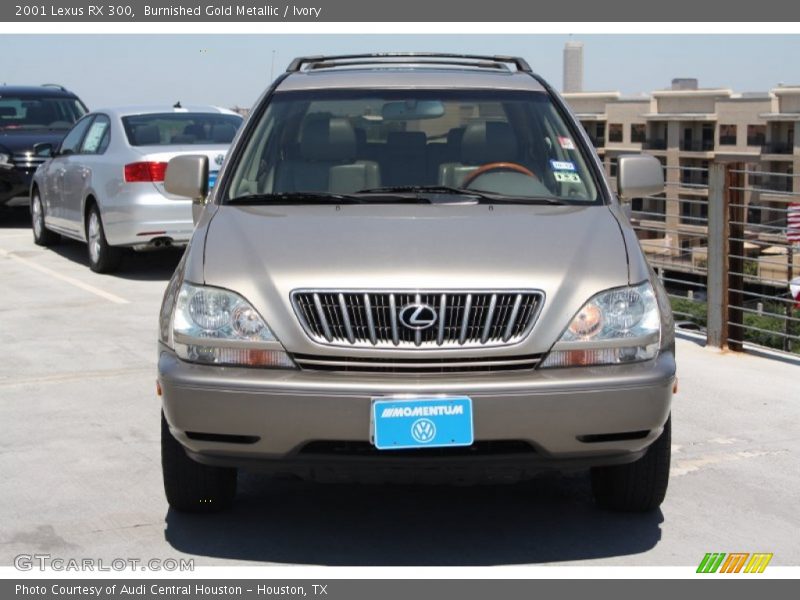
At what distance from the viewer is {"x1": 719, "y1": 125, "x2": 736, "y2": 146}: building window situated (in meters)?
Result: 81.6

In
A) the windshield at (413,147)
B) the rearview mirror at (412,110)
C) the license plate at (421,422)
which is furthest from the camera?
the rearview mirror at (412,110)

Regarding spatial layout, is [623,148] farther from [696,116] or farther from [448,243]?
[448,243]

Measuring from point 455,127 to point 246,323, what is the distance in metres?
1.76

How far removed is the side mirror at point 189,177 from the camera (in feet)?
19.4

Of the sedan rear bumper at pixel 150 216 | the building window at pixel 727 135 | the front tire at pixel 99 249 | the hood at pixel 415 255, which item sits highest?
the hood at pixel 415 255

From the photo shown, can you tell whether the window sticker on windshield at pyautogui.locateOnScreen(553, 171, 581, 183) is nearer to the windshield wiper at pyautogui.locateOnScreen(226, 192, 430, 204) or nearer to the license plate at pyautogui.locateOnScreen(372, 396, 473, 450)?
the windshield wiper at pyautogui.locateOnScreen(226, 192, 430, 204)

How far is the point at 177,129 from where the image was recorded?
12242mm

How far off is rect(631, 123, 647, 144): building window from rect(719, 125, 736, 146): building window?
788cm

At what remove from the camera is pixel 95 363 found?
8.16m

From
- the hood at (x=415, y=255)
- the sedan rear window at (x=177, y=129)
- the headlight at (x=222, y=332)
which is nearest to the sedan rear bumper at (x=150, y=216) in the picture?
the sedan rear window at (x=177, y=129)

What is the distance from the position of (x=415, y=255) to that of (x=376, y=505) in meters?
1.23

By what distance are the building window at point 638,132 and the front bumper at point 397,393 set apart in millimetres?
87207

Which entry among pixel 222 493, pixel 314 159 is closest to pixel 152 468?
pixel 222 493

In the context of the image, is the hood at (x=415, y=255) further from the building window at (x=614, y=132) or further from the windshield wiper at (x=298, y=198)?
the building window at (x=614, y=132)
